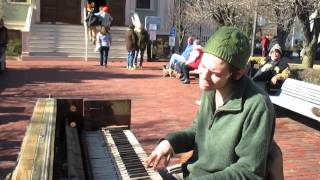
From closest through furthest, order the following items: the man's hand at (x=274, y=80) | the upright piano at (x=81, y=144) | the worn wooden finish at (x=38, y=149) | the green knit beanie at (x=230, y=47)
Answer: the worn wooden finish at (x=38, y=149) < the green knit beanie at (x=230, y=47) < the upright piano at (x=81, y=144) < the man's hand at (x=274, y=80)

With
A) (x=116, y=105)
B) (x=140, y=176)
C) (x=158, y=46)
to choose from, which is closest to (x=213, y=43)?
(x=140, y=176)

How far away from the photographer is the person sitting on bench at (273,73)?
32.5 feet

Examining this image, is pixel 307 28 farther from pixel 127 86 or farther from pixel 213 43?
pixel 213 43

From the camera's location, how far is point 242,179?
7.57 feet

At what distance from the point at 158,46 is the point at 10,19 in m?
7.94

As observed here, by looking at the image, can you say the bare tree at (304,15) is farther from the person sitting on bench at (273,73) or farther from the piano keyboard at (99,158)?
the piano keyboard at (99,158)

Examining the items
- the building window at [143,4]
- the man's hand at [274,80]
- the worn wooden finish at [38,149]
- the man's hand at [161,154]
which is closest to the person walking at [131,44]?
the building window at [143,4]

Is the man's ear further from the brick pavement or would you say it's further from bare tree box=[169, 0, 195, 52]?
bare tree box=[169, 0, 195, 52]

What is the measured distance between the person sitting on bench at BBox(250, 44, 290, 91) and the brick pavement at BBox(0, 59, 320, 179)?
71 centimetres

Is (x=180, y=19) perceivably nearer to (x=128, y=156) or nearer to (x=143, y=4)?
(x=143, y=4)

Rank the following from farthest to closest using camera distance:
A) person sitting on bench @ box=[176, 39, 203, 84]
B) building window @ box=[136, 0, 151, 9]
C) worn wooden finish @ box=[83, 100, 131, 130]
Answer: building window @ box=[136, 0, 151, 9] → person sitting on bench @ box=[176, 39, 203, 84] → worn wooden finish @ box=[83, 100, 131, 130]

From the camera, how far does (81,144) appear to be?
3.98 m

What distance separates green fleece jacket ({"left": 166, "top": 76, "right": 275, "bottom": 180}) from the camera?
7.61 ft

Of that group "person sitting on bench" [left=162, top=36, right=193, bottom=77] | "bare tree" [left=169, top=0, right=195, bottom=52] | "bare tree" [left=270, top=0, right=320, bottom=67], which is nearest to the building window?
"bare tree" [left=169, top=0, right=195, bottom=52]
